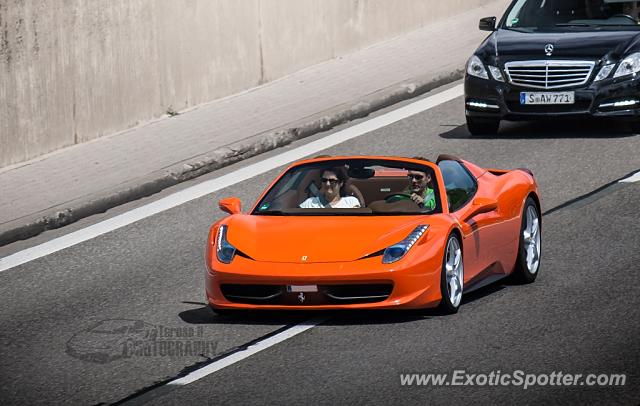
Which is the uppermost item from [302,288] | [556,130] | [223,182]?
[302,288]

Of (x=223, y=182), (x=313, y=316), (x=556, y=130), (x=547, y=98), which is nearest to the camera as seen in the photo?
(x=313, y=316)

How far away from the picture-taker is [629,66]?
19.4 m

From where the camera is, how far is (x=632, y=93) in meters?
19.3

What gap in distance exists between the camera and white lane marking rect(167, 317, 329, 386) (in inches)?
395

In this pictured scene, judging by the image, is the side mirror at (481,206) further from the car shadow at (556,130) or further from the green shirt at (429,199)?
the car shadow at (556,130)

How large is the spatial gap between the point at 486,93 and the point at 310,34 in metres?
5.24

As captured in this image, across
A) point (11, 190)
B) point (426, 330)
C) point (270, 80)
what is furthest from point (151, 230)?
point (270, 80)

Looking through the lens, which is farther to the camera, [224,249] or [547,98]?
[547,98]

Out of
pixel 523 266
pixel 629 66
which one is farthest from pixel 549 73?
pixel 523 266

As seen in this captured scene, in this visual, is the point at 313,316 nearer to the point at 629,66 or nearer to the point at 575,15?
the point at 629,66

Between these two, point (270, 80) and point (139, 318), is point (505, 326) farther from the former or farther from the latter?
point (270, 80)

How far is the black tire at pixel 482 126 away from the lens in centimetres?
2013

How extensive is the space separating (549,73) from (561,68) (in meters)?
0.16

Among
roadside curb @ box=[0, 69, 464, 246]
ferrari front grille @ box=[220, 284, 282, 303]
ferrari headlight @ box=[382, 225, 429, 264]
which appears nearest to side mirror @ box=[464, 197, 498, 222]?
ferrari headlight @ box=[382, 225, 429, 264]
